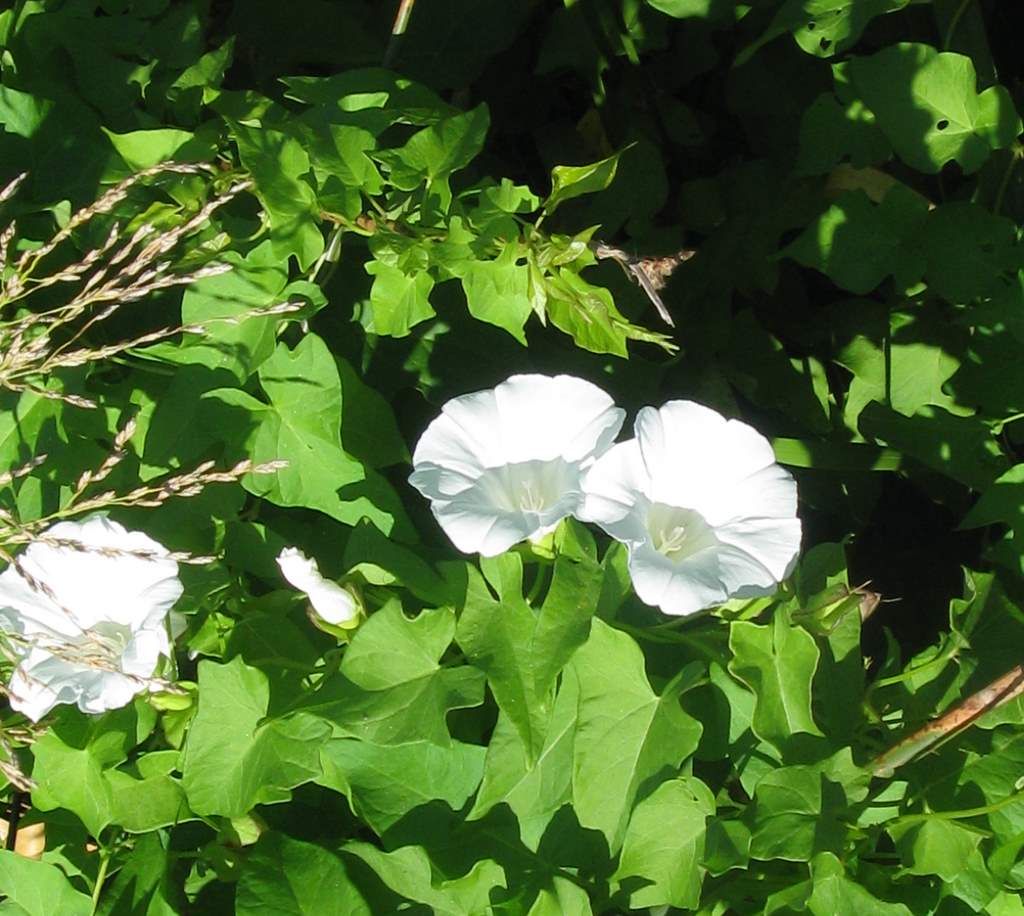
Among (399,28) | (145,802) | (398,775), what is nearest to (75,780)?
(145,802)

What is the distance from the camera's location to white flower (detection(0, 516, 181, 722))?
1071 millimetres

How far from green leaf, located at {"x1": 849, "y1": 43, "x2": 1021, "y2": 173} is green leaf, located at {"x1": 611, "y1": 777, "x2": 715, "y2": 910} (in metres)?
0.90

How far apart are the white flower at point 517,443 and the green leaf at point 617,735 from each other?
0.16 m

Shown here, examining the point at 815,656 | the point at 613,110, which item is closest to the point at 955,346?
the point at 613,110

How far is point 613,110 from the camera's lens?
2031 mm

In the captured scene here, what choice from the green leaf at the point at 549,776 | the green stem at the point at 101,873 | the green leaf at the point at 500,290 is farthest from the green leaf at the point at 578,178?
the green stem at the point at 101,873

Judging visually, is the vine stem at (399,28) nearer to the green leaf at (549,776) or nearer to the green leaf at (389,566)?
the green leaf at (389,566)

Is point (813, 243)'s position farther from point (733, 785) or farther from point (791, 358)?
point (733, 785)

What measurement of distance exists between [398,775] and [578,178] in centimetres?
67

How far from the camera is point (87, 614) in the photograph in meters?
1.30

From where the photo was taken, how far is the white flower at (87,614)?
3.51 ft

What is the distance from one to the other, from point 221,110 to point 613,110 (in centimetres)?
85

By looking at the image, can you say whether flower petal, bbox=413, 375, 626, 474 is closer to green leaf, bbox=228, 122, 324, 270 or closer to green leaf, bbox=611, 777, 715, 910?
green leaf, bbox=228, 122, 324, 270

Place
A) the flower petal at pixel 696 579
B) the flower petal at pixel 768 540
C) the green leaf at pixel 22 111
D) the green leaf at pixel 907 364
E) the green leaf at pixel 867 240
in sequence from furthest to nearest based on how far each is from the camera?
the green leaf at pixel 907 364, the green leaf at pixel 867 240, the green leaf at pixel 22 111, the flower petal at pixel 768 540, the flower petal at pixel 696 579
